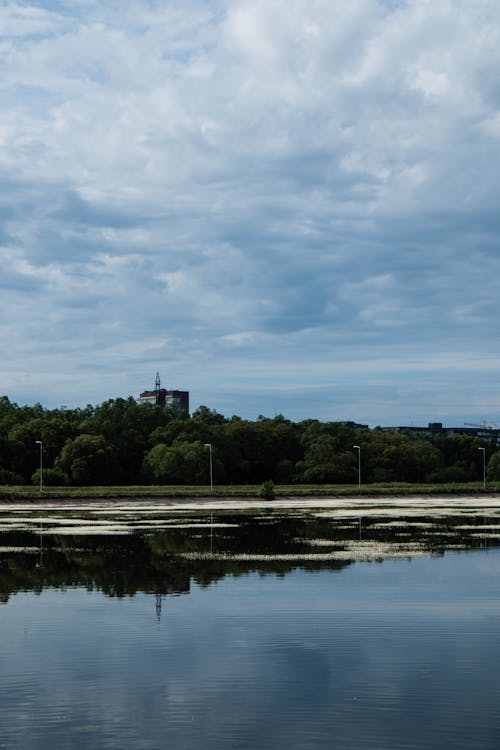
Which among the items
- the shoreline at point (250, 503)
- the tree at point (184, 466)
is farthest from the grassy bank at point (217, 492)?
the tree at point (184, 466)

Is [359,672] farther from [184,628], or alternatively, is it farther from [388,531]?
[388,531]

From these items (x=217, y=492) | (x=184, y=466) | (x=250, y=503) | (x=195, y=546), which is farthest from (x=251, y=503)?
(x=195, y=546)

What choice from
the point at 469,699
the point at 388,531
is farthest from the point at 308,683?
the point at 388,531

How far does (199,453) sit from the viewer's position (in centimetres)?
14838

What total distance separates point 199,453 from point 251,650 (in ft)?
419

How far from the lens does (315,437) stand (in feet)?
579

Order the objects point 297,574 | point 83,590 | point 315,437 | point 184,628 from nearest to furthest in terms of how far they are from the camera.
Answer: point 184,628 → point 83,590 → point 297,574 → point 315,437

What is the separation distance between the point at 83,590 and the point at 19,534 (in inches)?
1062

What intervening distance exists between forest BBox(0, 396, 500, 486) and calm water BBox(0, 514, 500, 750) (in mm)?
101376

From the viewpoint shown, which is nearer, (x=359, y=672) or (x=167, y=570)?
(x=359, y=672)

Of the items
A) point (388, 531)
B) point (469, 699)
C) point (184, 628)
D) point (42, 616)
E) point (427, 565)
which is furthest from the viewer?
point (388, 531)

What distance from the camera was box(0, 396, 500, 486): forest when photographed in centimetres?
14562

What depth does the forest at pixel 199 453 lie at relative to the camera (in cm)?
14562

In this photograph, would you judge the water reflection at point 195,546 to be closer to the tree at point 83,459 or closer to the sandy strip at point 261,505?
the sandy strip at point 261,505
